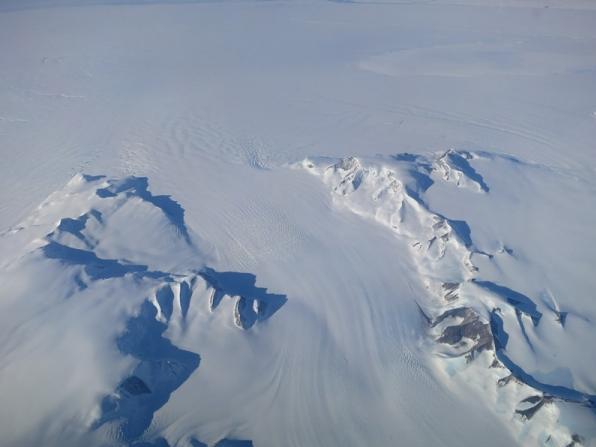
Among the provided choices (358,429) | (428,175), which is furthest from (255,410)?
(428,175)

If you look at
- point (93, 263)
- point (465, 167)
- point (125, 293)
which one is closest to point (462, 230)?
point (465, 167)

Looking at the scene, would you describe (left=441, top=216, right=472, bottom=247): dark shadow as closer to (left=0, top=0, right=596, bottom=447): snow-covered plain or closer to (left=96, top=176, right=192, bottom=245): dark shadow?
(left=0, top=0, right=596, bottom=447): snow-covered plain

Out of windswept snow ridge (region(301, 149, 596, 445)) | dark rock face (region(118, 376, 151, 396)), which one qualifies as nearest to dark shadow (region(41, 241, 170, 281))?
dark rock face (region(118, 376, 151, 396))

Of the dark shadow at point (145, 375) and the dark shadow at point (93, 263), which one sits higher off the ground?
the dark shadow at point (93, 263)

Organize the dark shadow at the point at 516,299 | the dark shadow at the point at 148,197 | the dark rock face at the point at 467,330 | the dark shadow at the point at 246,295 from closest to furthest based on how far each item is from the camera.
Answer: the dark rock face at the point at 467,330
the dark shadow at the point at 516,299
the dark shadow at the point at 246,295
the dark shadow at the point at 148,197

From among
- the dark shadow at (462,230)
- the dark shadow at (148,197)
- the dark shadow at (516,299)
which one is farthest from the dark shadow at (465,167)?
the dark shadow at (148,197)

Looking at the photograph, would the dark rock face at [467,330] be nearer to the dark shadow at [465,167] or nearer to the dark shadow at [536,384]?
the dark shadow at [536,384]

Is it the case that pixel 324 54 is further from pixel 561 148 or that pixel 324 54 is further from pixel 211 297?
pixel 211 297
